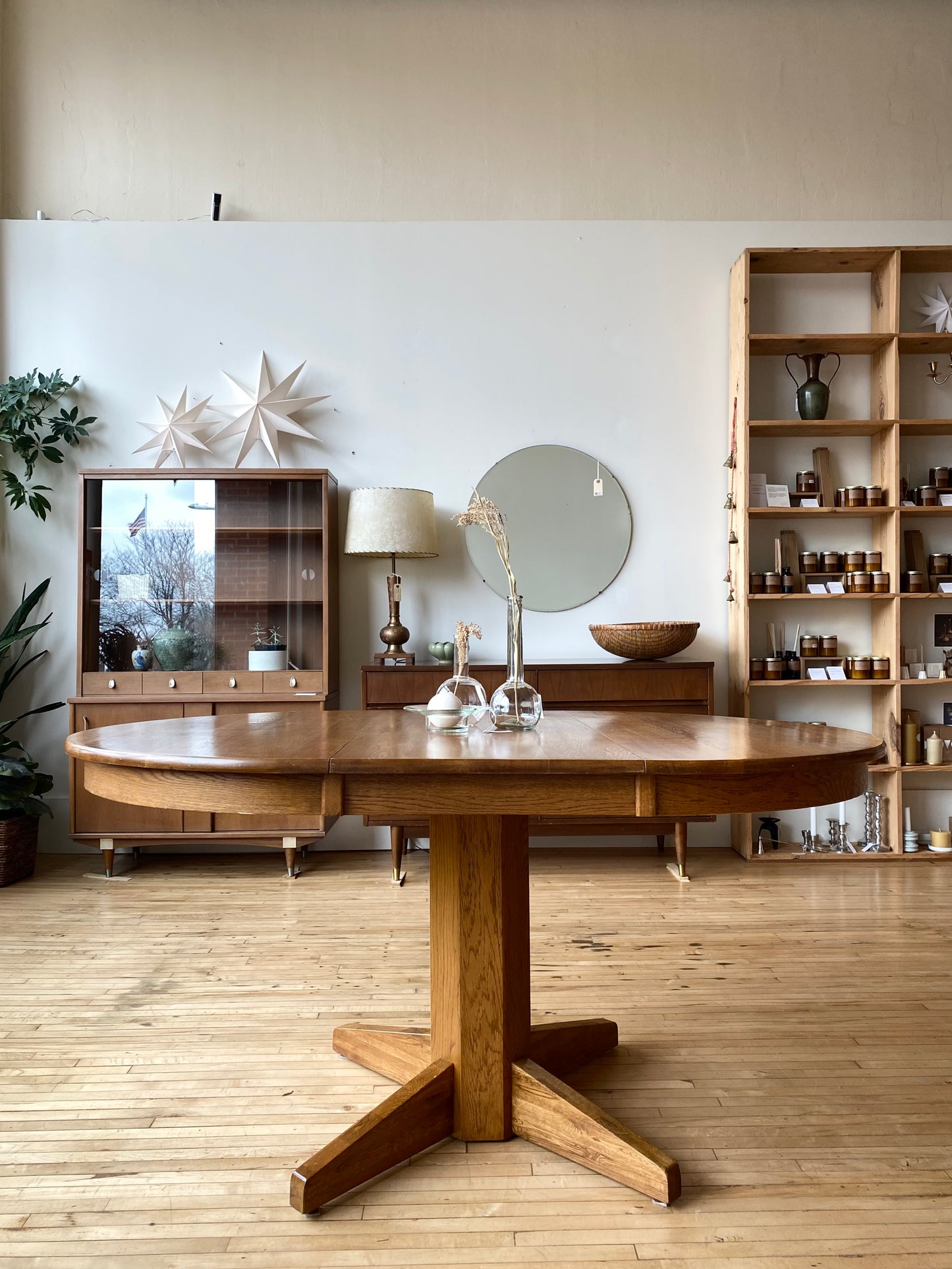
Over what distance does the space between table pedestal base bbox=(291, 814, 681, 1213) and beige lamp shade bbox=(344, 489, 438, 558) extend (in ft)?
7.39

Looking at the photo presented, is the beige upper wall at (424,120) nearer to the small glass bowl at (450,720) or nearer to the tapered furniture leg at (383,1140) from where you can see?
the small glass bowl at (450,720)

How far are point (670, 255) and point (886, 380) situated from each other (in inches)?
44.8

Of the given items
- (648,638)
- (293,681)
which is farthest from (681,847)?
(293,681)

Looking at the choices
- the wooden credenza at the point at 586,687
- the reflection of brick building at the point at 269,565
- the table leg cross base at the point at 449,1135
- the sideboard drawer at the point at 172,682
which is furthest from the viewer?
the reflection of brick building at the point at 269,565

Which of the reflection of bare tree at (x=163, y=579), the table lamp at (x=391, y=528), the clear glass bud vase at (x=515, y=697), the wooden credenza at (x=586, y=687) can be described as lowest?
the wooden credenza at (x=586, y=687)

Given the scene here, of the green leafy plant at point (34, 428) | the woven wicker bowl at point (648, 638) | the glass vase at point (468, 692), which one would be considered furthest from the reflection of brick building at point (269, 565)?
the glass vase at point (468, 692)

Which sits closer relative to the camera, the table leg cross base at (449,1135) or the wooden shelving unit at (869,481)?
the table leg cross base at (449,1135)

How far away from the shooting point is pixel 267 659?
393 cm

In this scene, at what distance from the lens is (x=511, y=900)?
173 cm

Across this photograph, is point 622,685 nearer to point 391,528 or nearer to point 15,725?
point 391,528

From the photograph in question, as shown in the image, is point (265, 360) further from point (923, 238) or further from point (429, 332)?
point (923, 238)

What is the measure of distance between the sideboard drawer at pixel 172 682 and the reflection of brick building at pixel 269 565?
181 millimetres

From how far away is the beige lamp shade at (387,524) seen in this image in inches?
153

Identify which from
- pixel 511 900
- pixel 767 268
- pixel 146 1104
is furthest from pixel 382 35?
pixel 146 1104
